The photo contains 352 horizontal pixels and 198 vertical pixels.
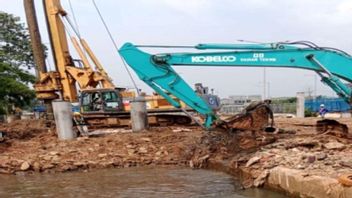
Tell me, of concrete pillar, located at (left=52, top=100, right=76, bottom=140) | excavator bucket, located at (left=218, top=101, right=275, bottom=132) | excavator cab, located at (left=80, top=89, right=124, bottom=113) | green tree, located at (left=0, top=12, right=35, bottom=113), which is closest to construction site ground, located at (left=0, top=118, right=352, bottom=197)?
excavator bucket, located at (left=218, top=101, right=275, bottom=132)

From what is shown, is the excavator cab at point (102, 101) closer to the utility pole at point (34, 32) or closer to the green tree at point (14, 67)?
the utility pole at point (34, 32)

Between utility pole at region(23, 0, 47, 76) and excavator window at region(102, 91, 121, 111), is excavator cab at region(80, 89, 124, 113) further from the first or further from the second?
utility pole at region(23, 0, 47, 76)

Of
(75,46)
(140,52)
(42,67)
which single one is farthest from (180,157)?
(42,67)

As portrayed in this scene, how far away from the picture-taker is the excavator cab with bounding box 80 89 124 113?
67.2 feet

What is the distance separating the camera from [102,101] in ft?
67.3

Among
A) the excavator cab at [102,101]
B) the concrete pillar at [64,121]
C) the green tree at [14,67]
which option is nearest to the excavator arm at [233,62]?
the concrete pillar at [64,121]

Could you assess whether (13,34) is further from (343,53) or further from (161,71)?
(343,53)

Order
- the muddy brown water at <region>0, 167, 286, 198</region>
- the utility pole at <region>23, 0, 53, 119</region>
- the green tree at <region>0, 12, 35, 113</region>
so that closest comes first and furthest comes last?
the muddy brown water at <region>0, 167, 286, 198</region> < the utility pole at <region>23, 0, 53, 119</region> < the green tree at <region>0, 12, 35, 113</region>

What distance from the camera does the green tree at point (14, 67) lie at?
29344 millimetres

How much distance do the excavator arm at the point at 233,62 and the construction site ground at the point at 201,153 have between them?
3.54ft

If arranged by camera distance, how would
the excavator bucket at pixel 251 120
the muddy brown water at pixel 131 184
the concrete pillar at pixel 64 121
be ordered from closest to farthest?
the muddy brown water at pixel 131 184
the excavator bucket at pixel 251 120
the concrete pillar at pixel 64 121

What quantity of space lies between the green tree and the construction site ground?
501 inches

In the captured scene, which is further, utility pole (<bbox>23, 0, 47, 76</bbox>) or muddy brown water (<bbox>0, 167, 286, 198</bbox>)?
utility pole (<bbox>23, 0, 47, 76</bbox>)

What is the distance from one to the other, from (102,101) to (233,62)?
859cm
